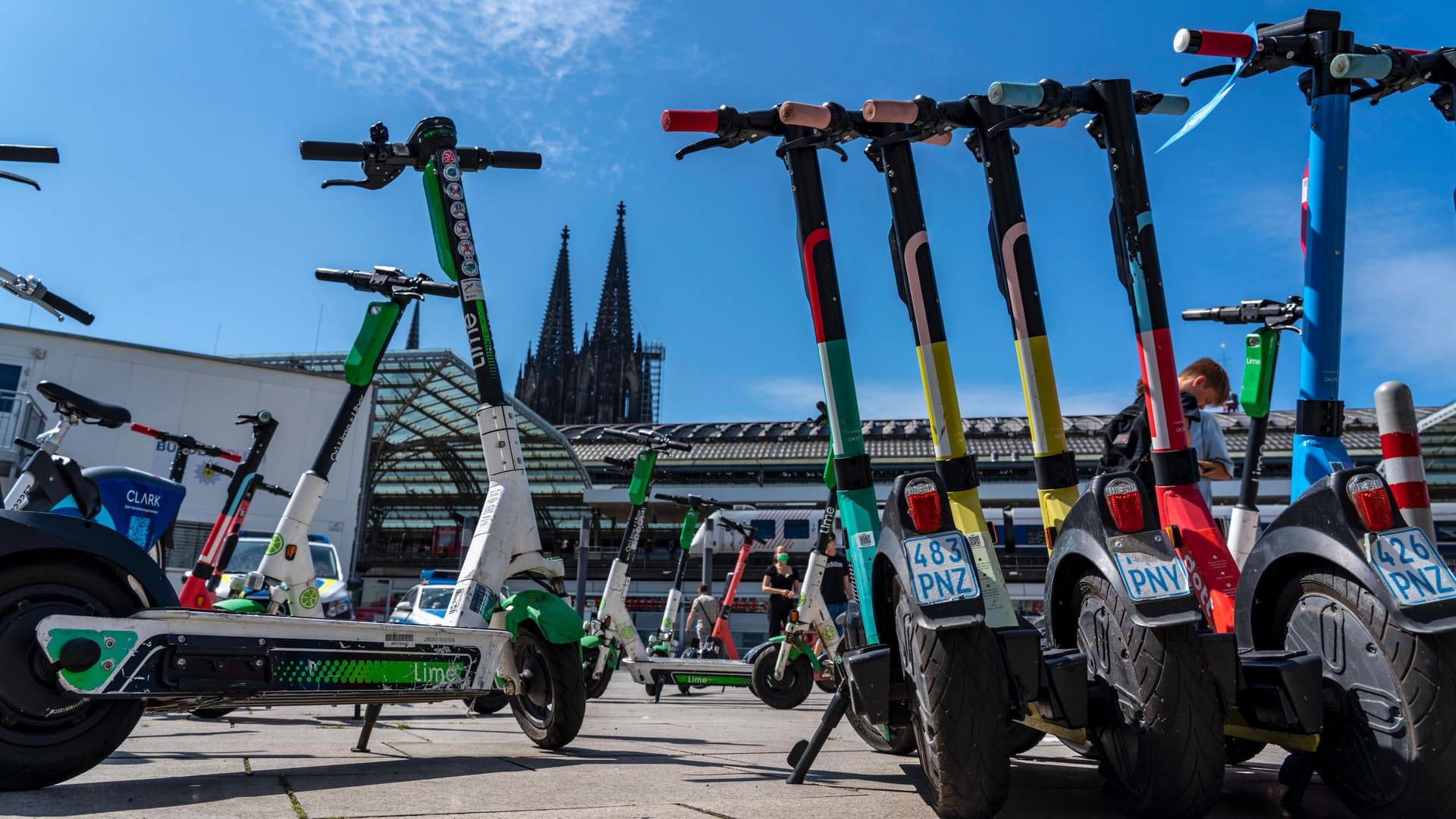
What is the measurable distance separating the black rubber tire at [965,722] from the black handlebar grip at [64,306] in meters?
3.62

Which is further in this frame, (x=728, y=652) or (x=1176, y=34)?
(x=728, y=652)

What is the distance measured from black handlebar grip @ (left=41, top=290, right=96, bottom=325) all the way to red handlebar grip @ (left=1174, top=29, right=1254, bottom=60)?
13.9ft

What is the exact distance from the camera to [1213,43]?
3.27 m

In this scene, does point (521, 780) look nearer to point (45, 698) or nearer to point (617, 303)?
point (45, 698)

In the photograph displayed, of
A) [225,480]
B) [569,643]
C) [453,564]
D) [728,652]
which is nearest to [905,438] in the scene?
[453,564]

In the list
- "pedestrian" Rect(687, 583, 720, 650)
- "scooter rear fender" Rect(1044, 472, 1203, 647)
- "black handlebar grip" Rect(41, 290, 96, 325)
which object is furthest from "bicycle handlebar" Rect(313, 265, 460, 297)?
"pedestrian" Rect(687, 583, 720, 650)

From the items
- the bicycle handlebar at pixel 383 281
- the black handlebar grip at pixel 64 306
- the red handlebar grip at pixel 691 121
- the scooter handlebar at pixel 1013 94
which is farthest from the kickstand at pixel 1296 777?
the black handlebar grip at pixel 64 306

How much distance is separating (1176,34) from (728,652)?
11.6m

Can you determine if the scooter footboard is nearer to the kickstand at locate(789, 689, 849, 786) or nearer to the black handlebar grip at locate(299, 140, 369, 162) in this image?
the kickstand at locate(789, 689, 849, 786)

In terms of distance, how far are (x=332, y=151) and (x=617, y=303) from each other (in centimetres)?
10726

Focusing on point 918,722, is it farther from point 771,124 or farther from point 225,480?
point 225,480

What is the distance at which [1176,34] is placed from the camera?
128 inches

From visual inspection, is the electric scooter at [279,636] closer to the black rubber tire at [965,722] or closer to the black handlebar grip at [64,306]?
the black handlebar grip at [64,306]

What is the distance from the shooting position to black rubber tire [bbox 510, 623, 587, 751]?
4.26 m
